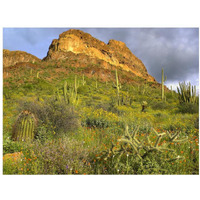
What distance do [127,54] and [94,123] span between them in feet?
324

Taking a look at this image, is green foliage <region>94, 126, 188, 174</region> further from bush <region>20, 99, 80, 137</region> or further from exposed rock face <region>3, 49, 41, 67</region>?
exposed rock face <region>3, 49, 41, 67</region>

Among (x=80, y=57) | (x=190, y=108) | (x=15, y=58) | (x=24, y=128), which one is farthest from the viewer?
(x=15, y=58)

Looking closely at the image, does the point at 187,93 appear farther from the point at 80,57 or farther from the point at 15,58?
the point at 15,58

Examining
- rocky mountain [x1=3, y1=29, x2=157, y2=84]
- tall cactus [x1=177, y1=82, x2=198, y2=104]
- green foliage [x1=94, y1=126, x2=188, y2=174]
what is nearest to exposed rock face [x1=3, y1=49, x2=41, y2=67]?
rocky mountain [x1=3, y1=29, x2=157, y2=84]

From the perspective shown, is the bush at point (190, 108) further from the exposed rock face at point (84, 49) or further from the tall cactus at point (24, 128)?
the exposed rock face at point (84, 49)

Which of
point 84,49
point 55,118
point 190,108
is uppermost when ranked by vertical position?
point 84,49

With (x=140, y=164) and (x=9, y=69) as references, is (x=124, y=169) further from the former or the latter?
(x=9, y=69)

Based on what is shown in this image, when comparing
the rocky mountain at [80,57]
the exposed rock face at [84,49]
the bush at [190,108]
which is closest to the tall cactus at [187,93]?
the bush at [190,108]

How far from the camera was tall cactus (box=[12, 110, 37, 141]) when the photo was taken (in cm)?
485

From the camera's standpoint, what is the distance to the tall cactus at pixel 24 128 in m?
4.85

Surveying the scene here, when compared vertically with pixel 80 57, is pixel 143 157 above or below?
below

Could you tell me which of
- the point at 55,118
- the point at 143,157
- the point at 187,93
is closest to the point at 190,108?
the point at 187,93

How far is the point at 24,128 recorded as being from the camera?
490 centimetres

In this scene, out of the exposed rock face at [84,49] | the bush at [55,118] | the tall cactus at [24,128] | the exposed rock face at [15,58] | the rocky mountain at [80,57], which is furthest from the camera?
the exposed rock face at [15,58]
